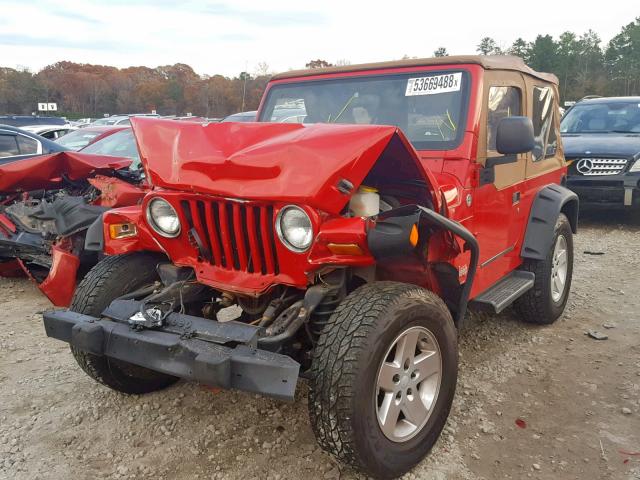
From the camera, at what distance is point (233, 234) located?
2.79m

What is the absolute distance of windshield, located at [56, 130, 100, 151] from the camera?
927 centimetres

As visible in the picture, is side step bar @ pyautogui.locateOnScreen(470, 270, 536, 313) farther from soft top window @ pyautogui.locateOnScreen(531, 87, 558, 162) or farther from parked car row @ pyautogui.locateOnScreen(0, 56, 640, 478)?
soft top window @ pyautogui.locateOnScreen(531, 87, 558, 162)

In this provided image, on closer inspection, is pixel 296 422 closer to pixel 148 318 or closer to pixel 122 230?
pixel 148 318

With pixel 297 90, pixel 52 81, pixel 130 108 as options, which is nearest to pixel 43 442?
pixel 297 90

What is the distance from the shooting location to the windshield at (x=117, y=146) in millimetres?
7012

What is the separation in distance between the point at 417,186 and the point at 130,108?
2023 inches

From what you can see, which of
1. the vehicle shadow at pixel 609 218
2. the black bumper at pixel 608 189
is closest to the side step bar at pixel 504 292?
the black bumper at pixel 608 189

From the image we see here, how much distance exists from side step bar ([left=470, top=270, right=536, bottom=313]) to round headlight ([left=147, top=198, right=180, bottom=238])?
→ 76.5 inches

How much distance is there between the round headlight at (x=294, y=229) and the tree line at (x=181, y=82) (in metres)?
33.9

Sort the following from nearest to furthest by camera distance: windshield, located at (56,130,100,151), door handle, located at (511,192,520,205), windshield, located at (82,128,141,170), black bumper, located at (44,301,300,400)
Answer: black bumper, located at (44,301,300,400) < door handle, located at (511,192,520,205) < windshield, located at (82,128,141,170) < windshield, located at (56,130,100,151)

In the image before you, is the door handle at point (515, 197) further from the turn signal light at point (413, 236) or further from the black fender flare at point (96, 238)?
the black fender flare at point (96, 238)

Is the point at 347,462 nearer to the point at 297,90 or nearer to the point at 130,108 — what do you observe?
the point at 297,90

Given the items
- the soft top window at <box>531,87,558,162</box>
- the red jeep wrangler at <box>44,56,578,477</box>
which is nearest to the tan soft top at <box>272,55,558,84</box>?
the red jeep wrangler at <box>44,56,578,477</box>

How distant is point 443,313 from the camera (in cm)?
282
